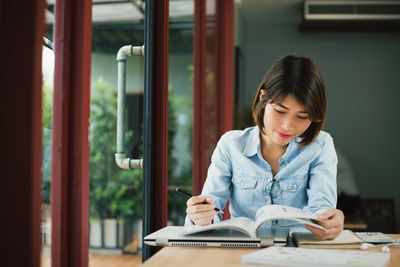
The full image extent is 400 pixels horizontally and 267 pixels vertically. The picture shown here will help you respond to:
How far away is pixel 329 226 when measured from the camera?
1253 mm

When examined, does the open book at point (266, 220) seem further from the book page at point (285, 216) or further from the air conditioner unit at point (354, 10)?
the air conditioner unit at point (354, 10)

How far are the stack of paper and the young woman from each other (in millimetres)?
383

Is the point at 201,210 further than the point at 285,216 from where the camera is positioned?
Yes

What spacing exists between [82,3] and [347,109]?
5.09 m

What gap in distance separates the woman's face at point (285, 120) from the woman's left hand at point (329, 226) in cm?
33

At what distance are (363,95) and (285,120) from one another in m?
4.70

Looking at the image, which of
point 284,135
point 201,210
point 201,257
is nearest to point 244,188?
point 284,135

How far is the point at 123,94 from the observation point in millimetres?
1590

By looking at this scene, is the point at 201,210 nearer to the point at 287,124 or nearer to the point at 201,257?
the point at 201,257

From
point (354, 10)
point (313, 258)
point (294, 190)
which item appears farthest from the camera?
point (354, 10)

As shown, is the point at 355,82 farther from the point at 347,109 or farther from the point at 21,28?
the point at 21,28

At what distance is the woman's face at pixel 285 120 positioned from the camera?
1.51 meters

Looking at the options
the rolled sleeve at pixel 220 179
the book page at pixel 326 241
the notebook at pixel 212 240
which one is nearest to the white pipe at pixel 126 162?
the rolled sleeve at pixel 220 179

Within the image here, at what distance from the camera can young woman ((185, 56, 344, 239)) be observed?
4.97 ft
